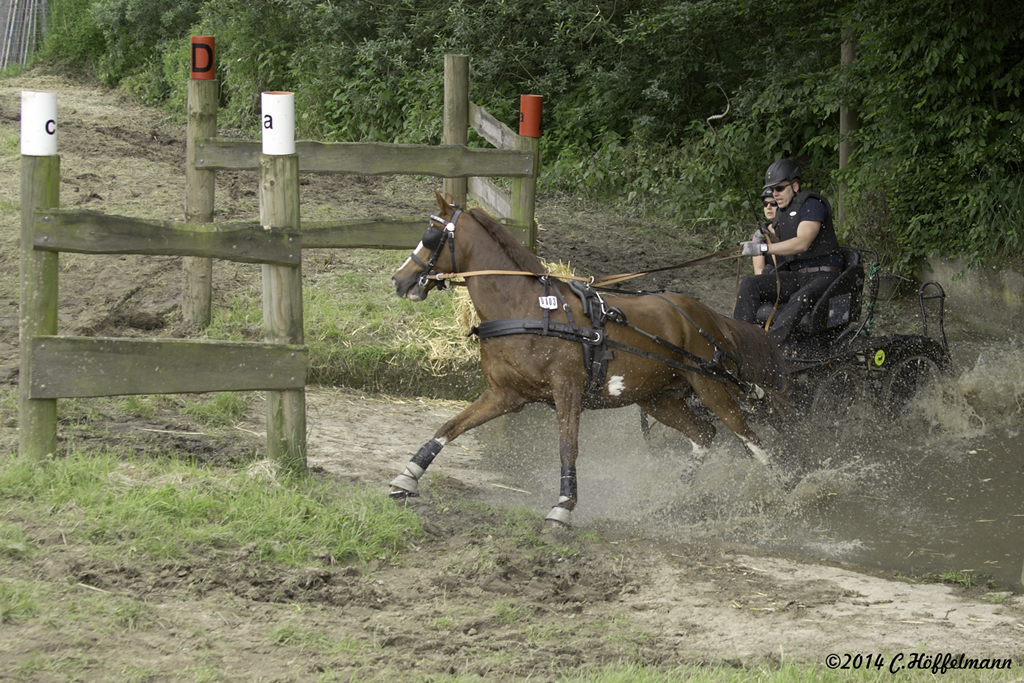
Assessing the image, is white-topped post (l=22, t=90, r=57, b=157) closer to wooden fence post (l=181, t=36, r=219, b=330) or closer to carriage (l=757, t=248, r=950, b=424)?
wooden fence post (l=181, t=36, r=219, b=330)

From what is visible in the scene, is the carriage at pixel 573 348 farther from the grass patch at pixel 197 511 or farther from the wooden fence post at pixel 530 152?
the wooden fence post at pixel 530 152

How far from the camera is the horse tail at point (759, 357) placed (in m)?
6.25

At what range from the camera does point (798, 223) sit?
7.05 m

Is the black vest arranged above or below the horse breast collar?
above

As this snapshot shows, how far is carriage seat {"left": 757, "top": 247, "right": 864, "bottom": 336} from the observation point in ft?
22.5

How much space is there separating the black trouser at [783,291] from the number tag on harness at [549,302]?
2096 mm

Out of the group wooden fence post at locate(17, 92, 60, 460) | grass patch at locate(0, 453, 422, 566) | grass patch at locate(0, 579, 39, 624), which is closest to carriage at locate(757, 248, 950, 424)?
grass patch at locate(0, 453, 422, 566)

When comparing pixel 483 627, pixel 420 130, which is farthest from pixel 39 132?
pixel 420 130

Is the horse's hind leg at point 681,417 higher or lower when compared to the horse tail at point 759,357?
lower

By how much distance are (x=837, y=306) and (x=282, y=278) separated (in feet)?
12.9

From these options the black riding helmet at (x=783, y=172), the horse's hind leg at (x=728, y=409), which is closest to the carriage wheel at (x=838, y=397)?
Answer: the horse's hind leg at (x=728, y=409)

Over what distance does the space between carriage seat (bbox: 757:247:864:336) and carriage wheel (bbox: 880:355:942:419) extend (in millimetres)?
700

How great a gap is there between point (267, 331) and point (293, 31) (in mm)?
13517

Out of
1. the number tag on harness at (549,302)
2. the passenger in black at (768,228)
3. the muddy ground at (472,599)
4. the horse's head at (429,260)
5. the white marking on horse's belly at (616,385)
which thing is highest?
the passenger in black at (768,228)
